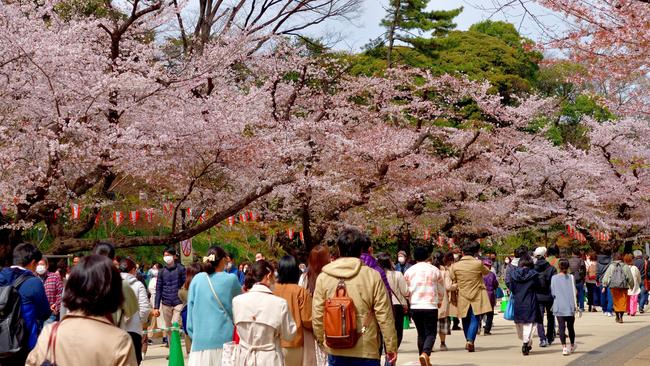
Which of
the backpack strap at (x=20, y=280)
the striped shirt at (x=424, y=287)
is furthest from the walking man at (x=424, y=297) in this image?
the backpack strap at (x=20, y=280)

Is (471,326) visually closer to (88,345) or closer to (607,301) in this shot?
(607,301)

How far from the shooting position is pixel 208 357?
750cm

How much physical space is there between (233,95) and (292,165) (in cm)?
226

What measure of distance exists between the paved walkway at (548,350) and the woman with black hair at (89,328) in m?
8.15

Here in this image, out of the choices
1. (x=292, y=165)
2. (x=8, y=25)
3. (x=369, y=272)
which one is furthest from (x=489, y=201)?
(x=369, y=272)

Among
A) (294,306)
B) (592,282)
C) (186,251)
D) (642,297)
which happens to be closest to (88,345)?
(294,306)

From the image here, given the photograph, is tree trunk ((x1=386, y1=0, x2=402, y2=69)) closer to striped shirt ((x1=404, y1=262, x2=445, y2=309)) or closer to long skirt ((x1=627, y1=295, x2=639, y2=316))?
long skirt ((x1=627, y1=295, x2=639, y2=316))

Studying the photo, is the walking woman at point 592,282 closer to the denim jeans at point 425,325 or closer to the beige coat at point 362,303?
the denim jeans at point 425,325

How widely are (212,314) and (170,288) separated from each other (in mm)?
6934

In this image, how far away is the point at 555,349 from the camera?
13.3 meters

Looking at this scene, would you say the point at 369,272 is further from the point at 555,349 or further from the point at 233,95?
the point at 233,95

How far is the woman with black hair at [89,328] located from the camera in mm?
3705

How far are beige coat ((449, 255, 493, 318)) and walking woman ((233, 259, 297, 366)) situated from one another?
21.1 ft

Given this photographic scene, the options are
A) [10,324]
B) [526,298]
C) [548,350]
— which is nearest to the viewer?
[10,324]
